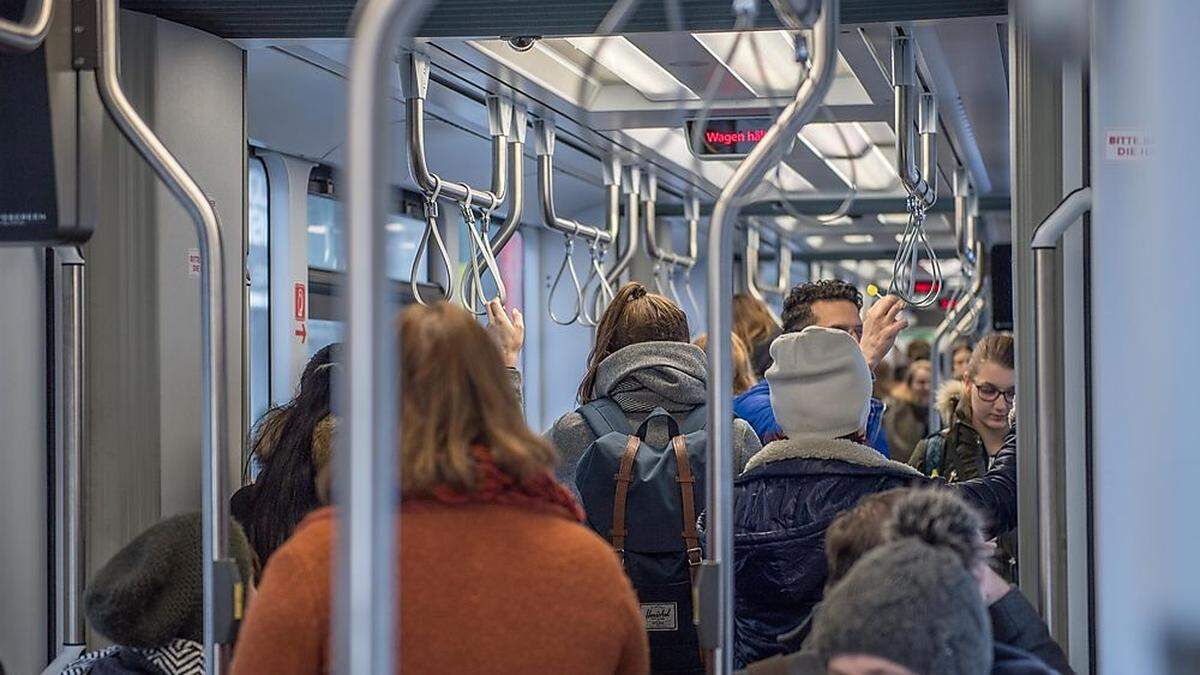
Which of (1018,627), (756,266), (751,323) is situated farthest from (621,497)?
(756,266)

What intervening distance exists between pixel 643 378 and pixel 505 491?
1.44 m

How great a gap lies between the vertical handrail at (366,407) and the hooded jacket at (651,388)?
184cm

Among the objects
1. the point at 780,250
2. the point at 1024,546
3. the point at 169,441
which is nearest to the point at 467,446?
the point at 1024,546

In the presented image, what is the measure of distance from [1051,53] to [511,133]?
3460mm

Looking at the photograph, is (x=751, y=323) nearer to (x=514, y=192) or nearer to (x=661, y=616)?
(x=514, y=192)

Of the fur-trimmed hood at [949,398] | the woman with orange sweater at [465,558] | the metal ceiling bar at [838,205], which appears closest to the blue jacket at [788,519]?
the woman with orange sweater at [465,558]

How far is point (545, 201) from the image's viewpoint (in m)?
4.83

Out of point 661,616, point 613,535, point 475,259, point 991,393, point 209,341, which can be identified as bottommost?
point 661,616

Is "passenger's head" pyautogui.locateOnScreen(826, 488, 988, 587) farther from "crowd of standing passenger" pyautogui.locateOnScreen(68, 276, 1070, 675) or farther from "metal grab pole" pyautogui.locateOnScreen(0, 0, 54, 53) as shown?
"metal grab pole" pyautogui.locateOnScreen(0, 0, 54, 53)

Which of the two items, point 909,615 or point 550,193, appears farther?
point 550,193

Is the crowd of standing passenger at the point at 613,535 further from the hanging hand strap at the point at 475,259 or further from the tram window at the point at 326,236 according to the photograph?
the tram window at the point at 326,236

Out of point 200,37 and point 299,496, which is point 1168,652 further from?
point 200,37

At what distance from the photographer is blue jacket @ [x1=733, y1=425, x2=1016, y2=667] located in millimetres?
2660

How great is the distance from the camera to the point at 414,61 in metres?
3.85
